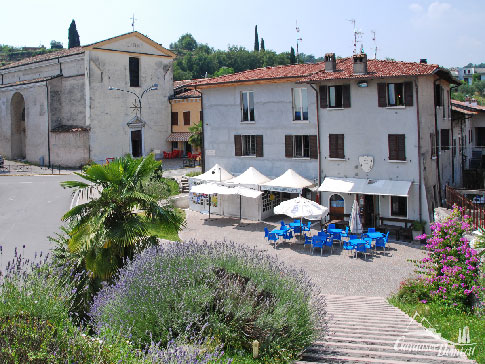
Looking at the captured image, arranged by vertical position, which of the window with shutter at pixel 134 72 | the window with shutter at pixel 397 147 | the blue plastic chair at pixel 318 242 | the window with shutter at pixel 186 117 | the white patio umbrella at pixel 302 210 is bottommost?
the blue plastic chair at pixel 318 242

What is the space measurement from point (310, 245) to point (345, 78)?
8.11m

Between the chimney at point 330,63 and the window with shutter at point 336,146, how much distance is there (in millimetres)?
3376

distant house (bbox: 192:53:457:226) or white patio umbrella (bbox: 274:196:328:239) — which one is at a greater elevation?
distant house (bbox: 192:53:457:226)

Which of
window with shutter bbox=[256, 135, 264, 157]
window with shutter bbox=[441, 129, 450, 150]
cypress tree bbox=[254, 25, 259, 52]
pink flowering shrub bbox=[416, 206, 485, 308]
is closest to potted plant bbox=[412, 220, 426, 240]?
window with shutter bbox=[441, 129, 450, 150]

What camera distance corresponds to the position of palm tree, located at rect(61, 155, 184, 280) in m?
11.1

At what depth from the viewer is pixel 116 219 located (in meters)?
11.7

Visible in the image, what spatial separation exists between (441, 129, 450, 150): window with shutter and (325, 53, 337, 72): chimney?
660 cm

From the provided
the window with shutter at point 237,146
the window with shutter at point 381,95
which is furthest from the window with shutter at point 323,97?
the window with shutter at point 237,146

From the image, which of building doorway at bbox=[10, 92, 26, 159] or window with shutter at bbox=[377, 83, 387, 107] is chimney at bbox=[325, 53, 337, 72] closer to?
window with shutter at bbox=[377, 83, 387, 107]

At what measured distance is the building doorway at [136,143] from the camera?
158 feet

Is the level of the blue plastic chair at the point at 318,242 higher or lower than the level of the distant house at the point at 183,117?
lower

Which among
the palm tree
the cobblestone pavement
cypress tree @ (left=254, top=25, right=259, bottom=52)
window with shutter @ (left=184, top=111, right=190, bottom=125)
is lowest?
the cobblestone pavement

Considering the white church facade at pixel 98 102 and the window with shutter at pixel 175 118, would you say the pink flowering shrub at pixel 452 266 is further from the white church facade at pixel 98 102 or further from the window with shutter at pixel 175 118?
the window with shutter at pixel 175 118

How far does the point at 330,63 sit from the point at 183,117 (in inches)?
1003
